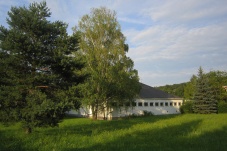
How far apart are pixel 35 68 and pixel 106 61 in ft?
62.1

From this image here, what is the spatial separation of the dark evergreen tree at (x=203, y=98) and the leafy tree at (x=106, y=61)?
1421 centimetres

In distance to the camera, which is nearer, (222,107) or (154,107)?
(222,107)

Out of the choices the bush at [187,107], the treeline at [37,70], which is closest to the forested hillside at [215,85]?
the bush at [187,107]

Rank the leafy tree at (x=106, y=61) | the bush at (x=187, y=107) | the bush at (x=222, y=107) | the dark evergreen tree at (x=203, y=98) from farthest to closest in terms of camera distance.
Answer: the bush at (x=187, y=107) → the bush at (x=222, y=107) → the dark evergreen tree at (x=203, y=98) → the leafy tree at (x=106, y=61)

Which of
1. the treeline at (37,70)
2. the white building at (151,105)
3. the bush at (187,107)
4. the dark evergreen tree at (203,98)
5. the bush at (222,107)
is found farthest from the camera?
the bush at (187,107)

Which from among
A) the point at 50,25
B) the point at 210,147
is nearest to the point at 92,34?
the point at 50,25

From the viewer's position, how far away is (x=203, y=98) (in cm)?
4453

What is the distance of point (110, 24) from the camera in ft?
116

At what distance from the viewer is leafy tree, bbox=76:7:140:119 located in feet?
109

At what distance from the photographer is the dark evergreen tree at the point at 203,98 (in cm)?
4428

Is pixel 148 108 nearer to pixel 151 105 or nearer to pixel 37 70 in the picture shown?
pixel 151 105

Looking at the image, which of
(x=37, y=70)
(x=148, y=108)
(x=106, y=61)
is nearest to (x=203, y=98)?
(x=148, y=108)

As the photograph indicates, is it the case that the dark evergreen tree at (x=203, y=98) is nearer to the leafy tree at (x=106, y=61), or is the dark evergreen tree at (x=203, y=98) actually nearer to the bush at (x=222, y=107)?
the bush at (x=222, y=107)

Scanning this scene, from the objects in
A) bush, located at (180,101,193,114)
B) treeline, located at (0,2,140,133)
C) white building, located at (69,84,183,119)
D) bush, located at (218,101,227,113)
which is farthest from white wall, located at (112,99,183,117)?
treeline, located at (0,2,140,133)
